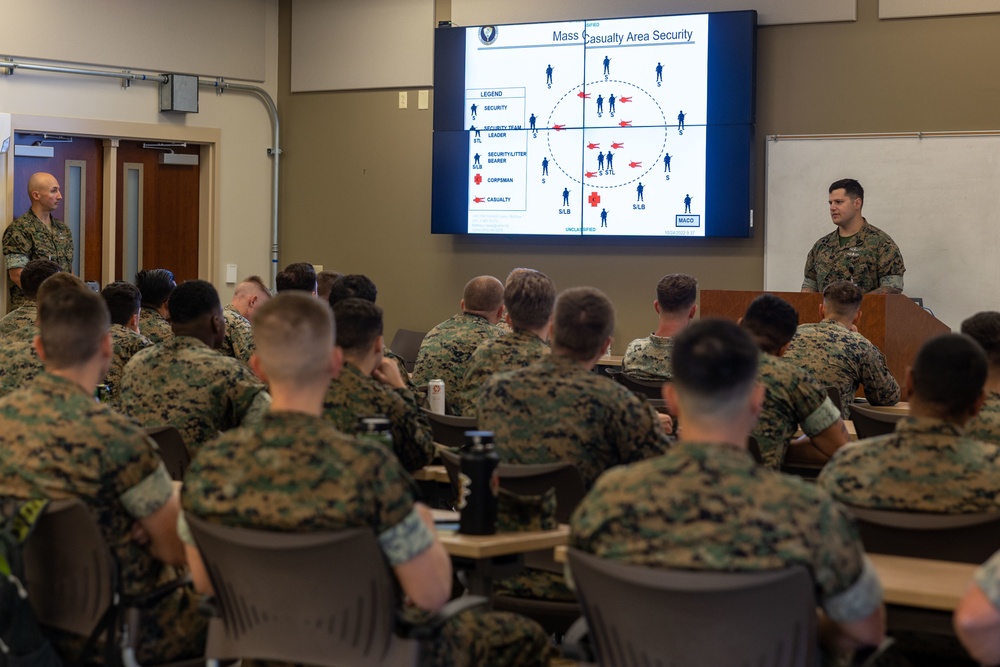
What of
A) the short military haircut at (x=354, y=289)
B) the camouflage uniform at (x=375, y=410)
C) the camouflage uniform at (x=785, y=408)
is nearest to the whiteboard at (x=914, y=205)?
the short military haircut at (x=354, y=289)

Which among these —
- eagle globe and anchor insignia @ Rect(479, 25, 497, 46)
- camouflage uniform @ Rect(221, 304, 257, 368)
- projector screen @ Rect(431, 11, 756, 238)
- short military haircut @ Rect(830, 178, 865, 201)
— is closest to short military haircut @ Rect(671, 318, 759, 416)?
camouflage uniform @ Rect(221, 304, 257, 368)

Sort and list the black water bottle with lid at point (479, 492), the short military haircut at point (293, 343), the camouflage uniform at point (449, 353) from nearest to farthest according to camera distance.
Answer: the short military haircut at point (293, 343), the black water bottle with lid at point (479, 492), the camouflage uniform at point (449, 353)

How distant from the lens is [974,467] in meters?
2.55

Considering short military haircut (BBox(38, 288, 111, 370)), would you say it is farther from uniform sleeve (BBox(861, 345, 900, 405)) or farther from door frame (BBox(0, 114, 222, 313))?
door frame (BBox(0, 114, 222, 313))

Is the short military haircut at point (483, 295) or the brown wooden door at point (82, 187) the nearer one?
the short military haircut at point (483, 295)

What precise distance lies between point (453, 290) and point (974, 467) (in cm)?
731

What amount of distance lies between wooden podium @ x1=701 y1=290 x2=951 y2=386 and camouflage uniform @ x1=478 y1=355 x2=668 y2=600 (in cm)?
339

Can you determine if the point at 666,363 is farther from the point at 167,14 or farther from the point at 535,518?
the point at 167,14

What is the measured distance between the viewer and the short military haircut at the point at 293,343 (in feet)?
7.90

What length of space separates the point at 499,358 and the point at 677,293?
1585 millimetres

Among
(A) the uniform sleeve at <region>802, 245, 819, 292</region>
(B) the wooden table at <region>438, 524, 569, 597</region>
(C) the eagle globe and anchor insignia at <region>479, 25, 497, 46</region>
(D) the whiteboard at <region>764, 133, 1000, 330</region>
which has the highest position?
(C) the eagle globe and anchor insignia at <region>479, 25, 497, 46</region>

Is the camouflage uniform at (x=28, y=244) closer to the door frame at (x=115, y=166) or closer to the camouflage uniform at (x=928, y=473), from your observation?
the door frame at (x=115, y=166)

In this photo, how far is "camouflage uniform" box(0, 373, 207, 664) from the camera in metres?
2.58

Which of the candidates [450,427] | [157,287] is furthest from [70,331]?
[157,287]
